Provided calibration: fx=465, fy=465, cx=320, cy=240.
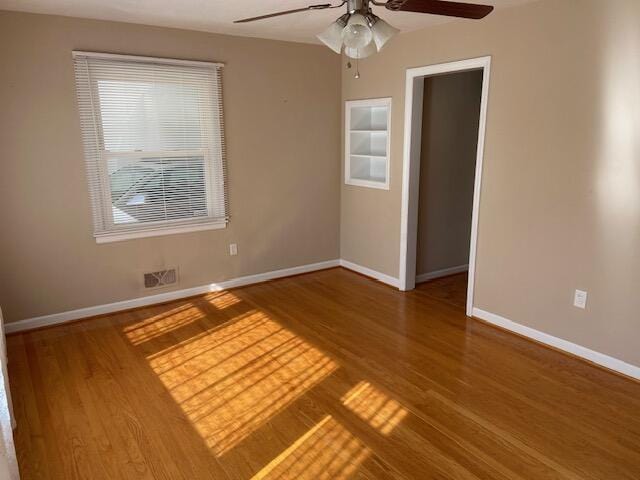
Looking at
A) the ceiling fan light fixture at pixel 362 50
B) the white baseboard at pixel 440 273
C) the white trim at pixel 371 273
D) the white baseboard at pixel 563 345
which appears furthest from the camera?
the white baseboard at pixel 440 273

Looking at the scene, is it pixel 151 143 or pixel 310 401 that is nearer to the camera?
pixel 310 401

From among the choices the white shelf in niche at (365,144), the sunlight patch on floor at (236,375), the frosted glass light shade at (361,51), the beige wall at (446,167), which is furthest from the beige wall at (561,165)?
the sunlight patch on floor at (236,375)

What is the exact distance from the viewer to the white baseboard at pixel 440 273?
192 inches

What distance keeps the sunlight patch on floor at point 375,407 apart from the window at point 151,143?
2.32 m

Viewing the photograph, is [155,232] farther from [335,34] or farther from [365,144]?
[335,34]

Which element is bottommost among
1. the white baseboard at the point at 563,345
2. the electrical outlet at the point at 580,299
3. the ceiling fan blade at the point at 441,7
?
the white baseboard at the point at 563,345

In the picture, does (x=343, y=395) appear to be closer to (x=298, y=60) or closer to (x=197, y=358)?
(x=197, y=358)

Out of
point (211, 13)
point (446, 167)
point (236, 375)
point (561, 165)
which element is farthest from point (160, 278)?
point (561, 165)

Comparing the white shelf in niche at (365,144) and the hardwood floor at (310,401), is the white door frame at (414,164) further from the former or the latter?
the hardwood floor at (310,401)

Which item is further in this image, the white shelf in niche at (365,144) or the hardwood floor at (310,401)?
the white shelf in niche at (365,144)

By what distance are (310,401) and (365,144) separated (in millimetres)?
3140

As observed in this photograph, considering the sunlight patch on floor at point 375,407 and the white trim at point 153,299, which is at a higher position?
the white trim at point 153,299

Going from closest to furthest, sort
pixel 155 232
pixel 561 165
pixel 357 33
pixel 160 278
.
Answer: pixel 357 33
pixel 561 165
pixel 155 232
pixel 160 278

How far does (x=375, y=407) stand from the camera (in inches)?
105
